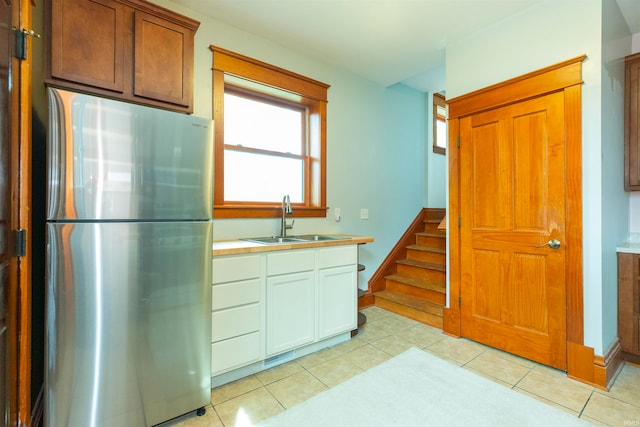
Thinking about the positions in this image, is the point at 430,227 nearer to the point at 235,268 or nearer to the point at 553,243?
the point at 553,243

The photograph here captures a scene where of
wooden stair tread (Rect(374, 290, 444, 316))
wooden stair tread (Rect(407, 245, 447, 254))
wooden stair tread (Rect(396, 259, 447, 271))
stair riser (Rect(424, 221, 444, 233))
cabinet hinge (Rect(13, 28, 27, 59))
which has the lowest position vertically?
wooden stair tread (Rect(374, 290, 444, 316))

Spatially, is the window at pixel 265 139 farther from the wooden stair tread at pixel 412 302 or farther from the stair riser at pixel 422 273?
the stair riser at pixel 422 273

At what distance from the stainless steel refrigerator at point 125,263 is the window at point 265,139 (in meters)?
0.86

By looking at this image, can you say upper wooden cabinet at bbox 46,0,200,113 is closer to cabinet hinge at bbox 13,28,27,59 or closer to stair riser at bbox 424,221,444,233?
cabinet hinge at bbox 13,28,27,59

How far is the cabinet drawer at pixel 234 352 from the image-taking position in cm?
187

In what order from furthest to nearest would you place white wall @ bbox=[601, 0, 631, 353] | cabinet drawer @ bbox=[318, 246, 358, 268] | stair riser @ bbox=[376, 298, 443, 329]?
stair riser @ bbox=[376, 298, 443, 329]
cabinet drawer @ bbox=[318, 246, 358, 268]
white wall @ bbox=[601, 0, 631, 353]

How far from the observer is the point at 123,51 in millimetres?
1755

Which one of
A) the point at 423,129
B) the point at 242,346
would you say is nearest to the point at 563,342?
the point at 242,346

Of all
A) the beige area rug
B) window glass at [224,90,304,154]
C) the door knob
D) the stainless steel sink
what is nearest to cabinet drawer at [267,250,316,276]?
the stainless steel sink

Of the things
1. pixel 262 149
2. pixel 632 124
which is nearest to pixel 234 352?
pixel 262 149

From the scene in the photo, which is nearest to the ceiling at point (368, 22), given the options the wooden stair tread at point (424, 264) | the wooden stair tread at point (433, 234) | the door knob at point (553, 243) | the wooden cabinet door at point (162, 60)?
the wooden cabinet door at point (162, 60)

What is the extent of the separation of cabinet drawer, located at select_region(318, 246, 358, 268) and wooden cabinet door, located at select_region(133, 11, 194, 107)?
58.8 inches

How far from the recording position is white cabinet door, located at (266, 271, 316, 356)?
84.0 inches

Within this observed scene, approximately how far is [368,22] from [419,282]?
8.87ft
